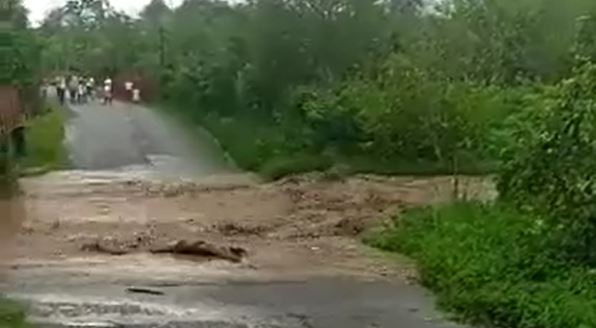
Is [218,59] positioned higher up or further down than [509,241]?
higher up

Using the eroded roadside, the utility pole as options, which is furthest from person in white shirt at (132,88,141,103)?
the eroded roadside

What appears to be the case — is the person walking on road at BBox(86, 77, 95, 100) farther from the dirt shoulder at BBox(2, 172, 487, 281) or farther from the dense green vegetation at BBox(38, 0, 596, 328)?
the dirt shoulder at BBox(2, 172, 487, 281)

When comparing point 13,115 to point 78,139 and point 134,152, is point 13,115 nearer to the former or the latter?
point 134,152

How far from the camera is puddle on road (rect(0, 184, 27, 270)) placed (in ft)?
64.1

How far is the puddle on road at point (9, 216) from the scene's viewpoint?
64.1 feet

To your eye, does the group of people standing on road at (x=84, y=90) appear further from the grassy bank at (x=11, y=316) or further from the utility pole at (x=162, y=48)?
the grassy bank at (x=11, y=316)

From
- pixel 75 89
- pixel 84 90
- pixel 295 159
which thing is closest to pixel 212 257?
pixel 295 159

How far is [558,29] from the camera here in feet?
101

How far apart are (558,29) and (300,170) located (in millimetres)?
6455

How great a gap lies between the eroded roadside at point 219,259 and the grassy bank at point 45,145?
2.03m

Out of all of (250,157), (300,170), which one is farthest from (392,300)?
(250,157)

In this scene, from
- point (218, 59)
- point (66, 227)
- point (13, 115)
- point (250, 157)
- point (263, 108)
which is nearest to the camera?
point (66, 227)

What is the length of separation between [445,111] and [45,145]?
56.6 ft

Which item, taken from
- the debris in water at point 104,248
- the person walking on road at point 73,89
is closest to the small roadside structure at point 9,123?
the debris in water at point 104,248
